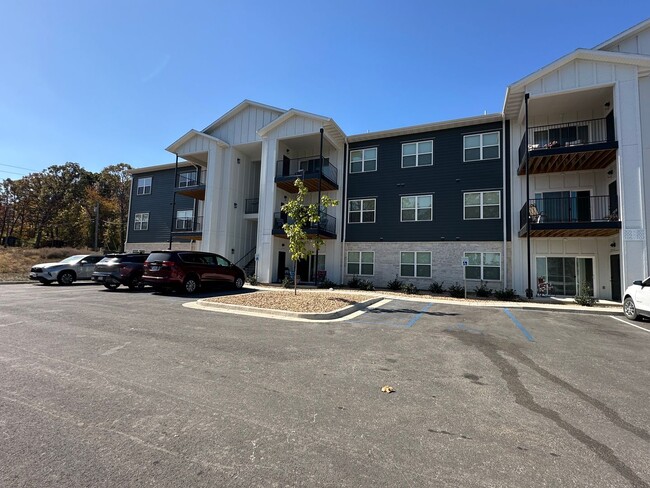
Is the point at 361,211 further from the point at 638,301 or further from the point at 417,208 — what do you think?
the point at 638,301

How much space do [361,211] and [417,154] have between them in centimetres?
492

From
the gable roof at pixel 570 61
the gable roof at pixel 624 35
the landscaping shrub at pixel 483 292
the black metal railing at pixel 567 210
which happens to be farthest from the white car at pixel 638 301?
the gable roof at pixel 624 35

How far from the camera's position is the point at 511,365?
5.66m

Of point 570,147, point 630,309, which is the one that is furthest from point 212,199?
point 630,309

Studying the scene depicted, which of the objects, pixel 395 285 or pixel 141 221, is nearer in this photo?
pixel 395 285

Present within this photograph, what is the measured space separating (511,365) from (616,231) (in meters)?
13.6

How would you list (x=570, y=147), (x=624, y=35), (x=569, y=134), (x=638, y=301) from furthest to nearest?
1. (x=569, y=134)
2. (x=624, y=35)
3. (x=570, y=147)
4. (x=638, y=301)

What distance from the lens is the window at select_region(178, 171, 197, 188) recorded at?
88.1 ft

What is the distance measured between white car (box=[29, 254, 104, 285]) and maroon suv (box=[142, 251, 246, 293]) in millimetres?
7843

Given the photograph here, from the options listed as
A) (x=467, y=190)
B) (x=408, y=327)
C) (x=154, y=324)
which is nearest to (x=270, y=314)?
(x=154, y=324)

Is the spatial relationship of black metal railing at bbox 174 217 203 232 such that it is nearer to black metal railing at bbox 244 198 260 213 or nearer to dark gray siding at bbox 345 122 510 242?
black metal railing at bbox 244 198 260 213

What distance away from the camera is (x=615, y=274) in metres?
15.5

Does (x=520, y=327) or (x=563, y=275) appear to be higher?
(x=563, y=275)

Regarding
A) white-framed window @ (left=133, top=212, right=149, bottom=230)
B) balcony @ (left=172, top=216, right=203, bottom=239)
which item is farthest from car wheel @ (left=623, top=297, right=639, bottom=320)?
white-framed window @ (left=133, top=212, right=149, bottom=230)
